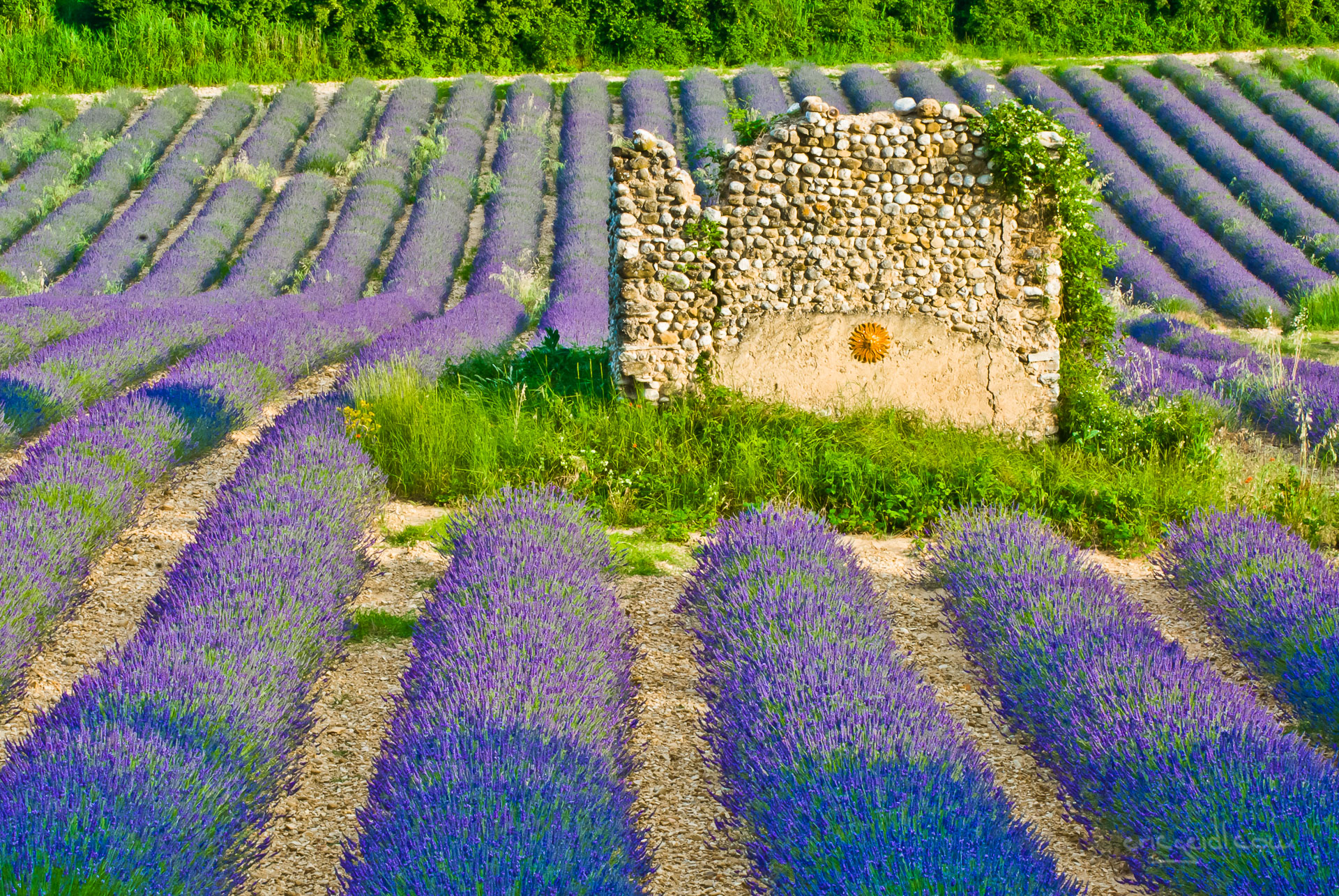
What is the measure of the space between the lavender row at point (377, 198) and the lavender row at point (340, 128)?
364 millimetres

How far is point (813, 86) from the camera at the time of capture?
64.5ft

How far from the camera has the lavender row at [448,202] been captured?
12.8 m

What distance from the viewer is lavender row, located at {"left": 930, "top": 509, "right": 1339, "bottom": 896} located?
2.72m

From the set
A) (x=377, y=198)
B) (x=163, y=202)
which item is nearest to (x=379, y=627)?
(x=377, y=198)

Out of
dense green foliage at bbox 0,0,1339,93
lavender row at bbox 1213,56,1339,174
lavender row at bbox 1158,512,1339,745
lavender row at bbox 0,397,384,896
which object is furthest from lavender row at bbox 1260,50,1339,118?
lavender row at bbox 0,397,384,896

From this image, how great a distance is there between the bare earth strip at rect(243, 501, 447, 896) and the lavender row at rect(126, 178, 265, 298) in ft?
25.7

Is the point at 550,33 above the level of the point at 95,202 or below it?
above

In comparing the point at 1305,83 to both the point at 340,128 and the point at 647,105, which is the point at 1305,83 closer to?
the point at 647,105

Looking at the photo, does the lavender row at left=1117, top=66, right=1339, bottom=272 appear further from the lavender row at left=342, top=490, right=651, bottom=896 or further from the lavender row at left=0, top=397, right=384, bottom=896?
the lavender row at left=0, top=397, right=384, bottom=896

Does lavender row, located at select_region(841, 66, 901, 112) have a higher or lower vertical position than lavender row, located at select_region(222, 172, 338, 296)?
higher

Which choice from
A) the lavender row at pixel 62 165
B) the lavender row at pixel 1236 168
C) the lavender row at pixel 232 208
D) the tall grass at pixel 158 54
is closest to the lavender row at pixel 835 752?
the lavender row at pixel 232 208

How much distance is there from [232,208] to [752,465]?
11684 mm

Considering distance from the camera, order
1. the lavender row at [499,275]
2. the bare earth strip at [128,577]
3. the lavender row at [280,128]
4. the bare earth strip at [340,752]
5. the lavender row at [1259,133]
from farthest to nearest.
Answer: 1. the lavender row at [280,128]
2. the lavender row at [1259,133]
3. the lavender row at [499,275]
4. the bare earth strip at [128,577]
5. the bare earth strip at [340,752]

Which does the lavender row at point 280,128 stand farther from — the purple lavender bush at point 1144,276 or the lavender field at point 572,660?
the purple lavender bush at point 1144,276
